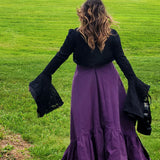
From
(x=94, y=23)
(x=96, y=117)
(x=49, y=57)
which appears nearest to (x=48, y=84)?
(x=96, y=117)

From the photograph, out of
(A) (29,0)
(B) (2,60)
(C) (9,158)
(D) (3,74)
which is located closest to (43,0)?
(A) (29,0)

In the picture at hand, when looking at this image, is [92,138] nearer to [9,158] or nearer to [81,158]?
[81,158]

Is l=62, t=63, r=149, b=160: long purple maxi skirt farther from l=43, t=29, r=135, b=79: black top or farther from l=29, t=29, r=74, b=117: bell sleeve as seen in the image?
l=29, t=29, r=74, b=117: bell sleeve

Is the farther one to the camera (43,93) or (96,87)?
(43,93)

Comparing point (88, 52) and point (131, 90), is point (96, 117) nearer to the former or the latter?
point (131, 90)

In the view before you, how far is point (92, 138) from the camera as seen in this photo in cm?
424

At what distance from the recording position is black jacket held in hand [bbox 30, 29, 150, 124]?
4.12 meters

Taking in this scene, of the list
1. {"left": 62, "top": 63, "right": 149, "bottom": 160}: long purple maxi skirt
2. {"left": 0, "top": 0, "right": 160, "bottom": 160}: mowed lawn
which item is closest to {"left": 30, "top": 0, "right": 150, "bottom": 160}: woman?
{"left": 62, "top": 63, "right": 149, "bottom": 160}: long purple maxi skirt

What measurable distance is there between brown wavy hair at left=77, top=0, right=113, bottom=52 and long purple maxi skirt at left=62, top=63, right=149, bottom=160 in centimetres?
41

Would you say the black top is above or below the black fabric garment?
above

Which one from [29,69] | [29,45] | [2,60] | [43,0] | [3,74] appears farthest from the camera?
[43,0]

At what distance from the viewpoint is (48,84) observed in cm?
440

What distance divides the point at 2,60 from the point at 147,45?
7.58 meters

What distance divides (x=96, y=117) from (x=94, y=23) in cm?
112
